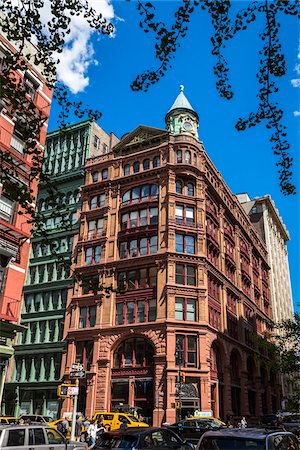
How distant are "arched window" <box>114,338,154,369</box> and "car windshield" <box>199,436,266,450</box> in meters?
33.0

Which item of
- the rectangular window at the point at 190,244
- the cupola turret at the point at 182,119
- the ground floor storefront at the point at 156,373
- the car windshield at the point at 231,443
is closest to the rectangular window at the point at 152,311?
the ground floor storefront at the point at 156,373

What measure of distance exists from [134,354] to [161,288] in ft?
22.8

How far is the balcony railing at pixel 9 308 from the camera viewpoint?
22297mm

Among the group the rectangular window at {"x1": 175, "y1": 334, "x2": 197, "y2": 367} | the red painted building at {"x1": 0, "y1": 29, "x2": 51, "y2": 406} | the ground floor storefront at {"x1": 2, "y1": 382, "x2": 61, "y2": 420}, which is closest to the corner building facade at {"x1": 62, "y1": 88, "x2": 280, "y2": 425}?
the rectangular window at {"x1": 175, "y1": 334, "x2": 197, "y2": 367}

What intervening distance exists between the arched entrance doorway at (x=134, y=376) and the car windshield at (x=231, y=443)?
1261 inches

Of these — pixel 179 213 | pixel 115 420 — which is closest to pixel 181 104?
pixel 179 213

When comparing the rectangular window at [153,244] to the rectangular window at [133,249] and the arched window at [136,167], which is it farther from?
the arched window at [136,167]

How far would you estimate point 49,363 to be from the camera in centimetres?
4684

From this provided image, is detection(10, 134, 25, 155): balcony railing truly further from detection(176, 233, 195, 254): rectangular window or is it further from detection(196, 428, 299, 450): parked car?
detection(176, 233, 195, 254): rectangular window

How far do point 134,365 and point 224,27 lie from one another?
37.7 metres

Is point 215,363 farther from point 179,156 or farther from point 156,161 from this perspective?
point 156,161

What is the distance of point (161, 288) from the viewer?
42.0m

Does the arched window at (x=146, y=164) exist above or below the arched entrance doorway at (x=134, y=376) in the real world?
above

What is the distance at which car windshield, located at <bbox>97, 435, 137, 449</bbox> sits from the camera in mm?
11625
